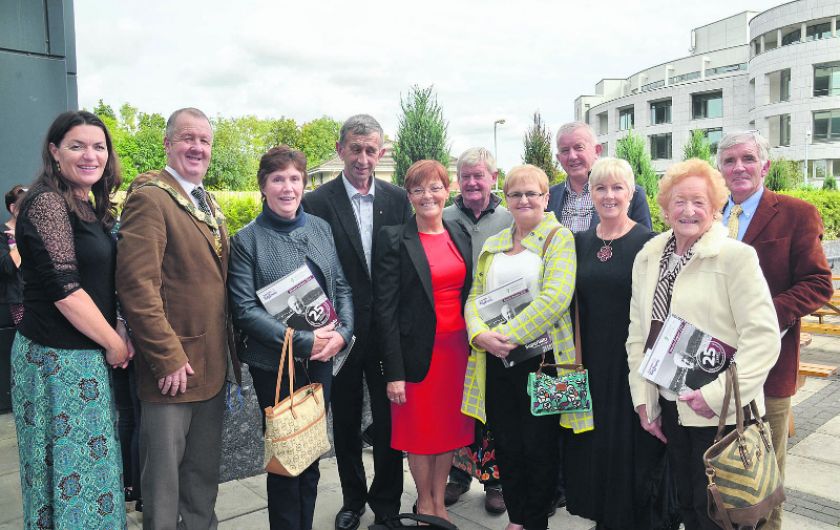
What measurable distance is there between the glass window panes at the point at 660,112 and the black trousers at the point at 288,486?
191ft

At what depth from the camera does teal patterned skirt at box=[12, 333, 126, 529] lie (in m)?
2.66

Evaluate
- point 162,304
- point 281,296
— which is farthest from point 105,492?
point 281,296

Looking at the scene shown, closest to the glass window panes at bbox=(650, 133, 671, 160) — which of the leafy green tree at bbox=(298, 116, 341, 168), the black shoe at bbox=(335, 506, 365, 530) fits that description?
the leafy green tree at bbox=(298, 116, 341, 168)

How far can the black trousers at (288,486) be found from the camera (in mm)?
3084

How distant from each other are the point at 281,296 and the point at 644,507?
2.11 metres

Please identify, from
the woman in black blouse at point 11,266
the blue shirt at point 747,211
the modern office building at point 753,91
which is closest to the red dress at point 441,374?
the blue shirt at point 747,211

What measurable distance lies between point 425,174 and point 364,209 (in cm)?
58

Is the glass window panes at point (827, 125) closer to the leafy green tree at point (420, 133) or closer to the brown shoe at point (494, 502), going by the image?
the leafy green tree at point (420, 133)

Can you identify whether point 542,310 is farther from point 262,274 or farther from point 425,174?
point 262,274

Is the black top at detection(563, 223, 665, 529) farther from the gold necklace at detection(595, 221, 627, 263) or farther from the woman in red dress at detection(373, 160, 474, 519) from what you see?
the woman in red dress at detection(373, 160, 474, 519)

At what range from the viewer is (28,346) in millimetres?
2715

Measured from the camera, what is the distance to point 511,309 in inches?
128

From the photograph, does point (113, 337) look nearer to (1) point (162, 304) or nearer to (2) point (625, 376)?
(1) point (162, 304)

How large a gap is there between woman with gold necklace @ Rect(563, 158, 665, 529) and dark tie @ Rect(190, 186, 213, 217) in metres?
1.92
